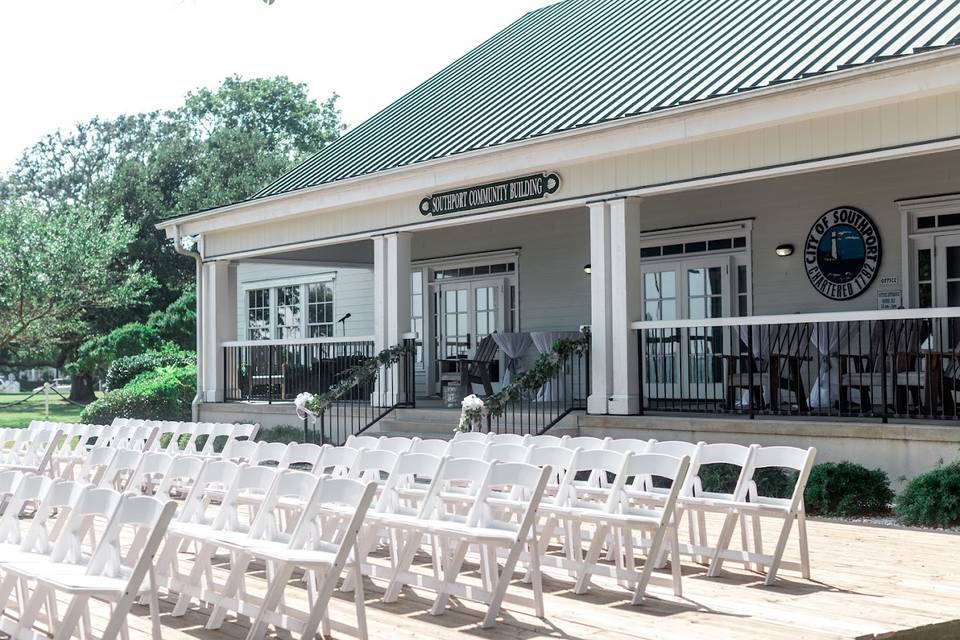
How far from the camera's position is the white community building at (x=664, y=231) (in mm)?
10555

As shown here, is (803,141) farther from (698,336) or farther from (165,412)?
(165,412)

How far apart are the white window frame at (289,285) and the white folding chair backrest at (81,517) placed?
15720 mm

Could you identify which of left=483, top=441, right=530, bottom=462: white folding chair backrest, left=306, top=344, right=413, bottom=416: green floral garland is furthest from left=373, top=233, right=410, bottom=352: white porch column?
left=483, top=441, right=530, bottom=462: white folding chair backrest

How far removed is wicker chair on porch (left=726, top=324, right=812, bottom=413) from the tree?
73.4 ft

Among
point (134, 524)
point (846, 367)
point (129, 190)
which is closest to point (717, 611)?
point (134, 524)

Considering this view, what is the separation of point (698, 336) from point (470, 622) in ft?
29.1

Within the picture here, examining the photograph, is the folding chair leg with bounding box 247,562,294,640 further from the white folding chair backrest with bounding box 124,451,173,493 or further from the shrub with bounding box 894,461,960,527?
the shrub with bounding box 894,461,960,527

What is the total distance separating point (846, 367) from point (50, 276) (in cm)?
2405

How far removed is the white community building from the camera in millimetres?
10555

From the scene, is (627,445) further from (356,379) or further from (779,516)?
(356,379)

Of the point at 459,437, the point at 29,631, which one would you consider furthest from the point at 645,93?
the point at 29,631

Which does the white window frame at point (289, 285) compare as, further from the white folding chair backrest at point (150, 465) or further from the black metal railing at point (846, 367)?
the white folding chair backrest at point (150, 465)

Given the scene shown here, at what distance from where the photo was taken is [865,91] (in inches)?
393

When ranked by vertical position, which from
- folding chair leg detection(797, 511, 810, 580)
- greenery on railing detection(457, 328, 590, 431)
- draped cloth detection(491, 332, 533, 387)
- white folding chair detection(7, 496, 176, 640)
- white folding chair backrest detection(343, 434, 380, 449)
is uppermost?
draped cloth detection(491, 332, 533, 387)
